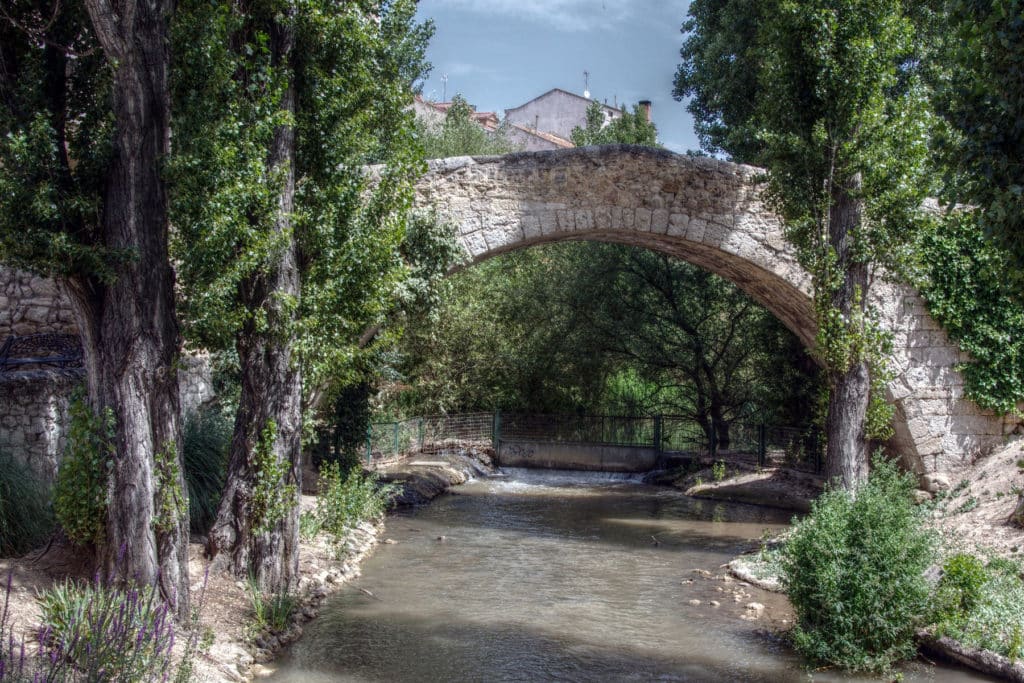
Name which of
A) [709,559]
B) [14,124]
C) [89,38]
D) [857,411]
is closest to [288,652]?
[14,124]

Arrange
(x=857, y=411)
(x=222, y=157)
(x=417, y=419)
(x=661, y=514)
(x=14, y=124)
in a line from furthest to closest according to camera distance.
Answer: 1. (x=417, y=419)
2. (x=661, y=514)
3. (x=857, y=411)
4. (x=222, y=157)
5. (x=14, y=124)

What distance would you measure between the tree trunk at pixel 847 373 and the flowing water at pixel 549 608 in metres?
1.62

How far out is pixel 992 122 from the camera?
450 cm

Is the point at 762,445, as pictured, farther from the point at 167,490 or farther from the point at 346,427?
the point at 167,490

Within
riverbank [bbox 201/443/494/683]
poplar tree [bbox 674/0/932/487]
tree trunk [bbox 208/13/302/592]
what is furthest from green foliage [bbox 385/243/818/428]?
tree trunk [bbox 208/13/302/592]

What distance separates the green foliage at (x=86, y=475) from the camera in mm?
5676

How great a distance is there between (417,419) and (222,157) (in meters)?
11.2

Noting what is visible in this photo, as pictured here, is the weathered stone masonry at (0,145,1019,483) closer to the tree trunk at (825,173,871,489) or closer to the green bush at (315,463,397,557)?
the tree trunk at (825,173,871,489)

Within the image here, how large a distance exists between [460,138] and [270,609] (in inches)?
671

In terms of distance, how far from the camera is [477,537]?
10867mm

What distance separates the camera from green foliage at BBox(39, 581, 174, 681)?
4219mm

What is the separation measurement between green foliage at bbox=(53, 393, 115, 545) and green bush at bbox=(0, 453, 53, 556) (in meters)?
0.76

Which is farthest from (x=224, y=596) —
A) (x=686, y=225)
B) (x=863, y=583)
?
(x=686, y=225)

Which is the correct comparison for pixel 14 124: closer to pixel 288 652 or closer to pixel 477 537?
pixel 288 652
